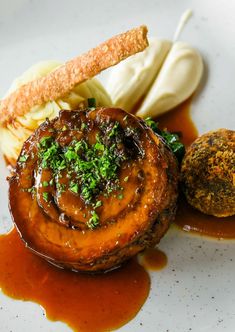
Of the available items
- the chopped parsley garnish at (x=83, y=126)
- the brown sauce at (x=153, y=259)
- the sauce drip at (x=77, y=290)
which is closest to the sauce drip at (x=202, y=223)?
the brown sauce at (x=153, y=259)

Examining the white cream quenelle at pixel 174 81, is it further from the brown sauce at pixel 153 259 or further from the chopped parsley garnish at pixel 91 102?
Answer: the brown sauce at pixel 153 259

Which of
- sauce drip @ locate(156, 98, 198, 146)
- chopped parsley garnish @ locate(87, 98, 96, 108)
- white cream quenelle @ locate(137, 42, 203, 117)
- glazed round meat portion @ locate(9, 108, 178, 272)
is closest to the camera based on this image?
glazed round meat portion @ locate(9, 108, 178, 272)

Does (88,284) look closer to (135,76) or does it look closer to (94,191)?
(94,191)

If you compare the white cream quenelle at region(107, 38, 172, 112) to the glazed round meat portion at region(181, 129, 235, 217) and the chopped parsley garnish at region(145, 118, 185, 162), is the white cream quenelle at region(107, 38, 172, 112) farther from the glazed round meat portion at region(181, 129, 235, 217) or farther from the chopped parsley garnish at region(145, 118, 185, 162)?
the glazed round meat portion at region(181, 129, 235, 217)

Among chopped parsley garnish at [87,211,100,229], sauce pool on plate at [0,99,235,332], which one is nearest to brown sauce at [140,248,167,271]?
sauce pool on plate at [0,99,235,332]

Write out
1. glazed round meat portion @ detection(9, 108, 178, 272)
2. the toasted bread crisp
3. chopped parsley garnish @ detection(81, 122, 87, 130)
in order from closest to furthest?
glazed round meat portion @ detection(9, 108, 178, 272)
chopped parsley garnish @ detection(81, 122, 87, 130)
the toasted bread crisp

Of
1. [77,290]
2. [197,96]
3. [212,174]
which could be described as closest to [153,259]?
[77,290]
